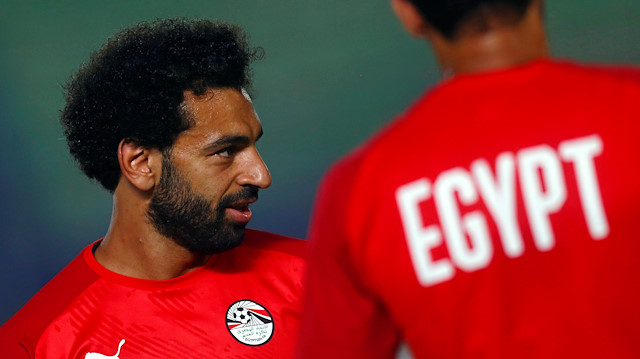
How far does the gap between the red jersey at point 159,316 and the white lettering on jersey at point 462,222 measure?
98 cm

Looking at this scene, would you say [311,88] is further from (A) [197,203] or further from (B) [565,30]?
(A) [197,203]

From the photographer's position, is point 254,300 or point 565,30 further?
point 565,30

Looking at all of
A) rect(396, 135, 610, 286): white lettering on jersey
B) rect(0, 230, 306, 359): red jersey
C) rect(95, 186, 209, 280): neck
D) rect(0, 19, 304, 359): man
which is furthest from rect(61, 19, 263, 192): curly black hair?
rect(396, 135, 610, 286): white lettering on jersey

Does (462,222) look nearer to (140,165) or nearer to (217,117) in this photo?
(217,117)

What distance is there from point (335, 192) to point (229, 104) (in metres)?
0.95

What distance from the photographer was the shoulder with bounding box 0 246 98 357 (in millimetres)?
1634

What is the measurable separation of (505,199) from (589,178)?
0.09 metres

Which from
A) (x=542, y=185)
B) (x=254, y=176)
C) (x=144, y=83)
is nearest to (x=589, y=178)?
(x=542, y=185)

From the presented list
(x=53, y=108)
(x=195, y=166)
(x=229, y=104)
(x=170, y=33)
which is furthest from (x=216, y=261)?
(x=53, y=108)

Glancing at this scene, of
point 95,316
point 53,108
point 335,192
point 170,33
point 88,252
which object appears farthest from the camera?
point 53,108

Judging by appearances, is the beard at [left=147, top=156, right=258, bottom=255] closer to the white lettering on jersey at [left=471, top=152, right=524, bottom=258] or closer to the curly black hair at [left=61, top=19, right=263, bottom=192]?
the curly black hair at [left=61, top=19, right=263, bottom=192]

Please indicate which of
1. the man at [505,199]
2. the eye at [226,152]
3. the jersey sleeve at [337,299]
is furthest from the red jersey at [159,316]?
the man at [505,199]

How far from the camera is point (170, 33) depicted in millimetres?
1951

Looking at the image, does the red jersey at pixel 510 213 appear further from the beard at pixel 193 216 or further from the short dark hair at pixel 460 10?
the beard at pixel 193 216
